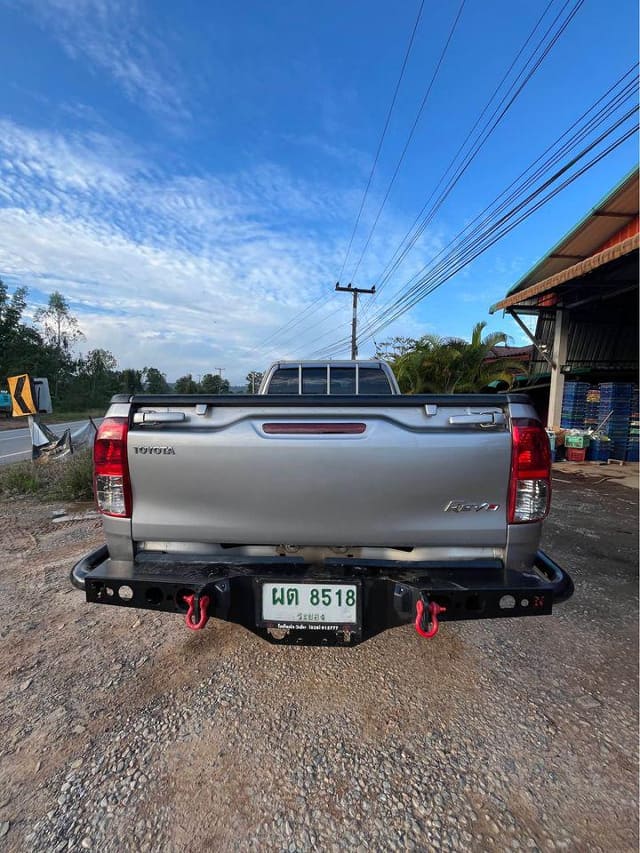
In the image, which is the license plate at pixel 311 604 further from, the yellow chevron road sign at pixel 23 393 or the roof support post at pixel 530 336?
the roof support post at pixel 530 336

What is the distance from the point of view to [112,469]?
6.06ft

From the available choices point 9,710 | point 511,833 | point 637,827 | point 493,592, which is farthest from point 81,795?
point 637,827

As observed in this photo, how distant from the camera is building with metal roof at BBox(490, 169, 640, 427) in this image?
9422 mm

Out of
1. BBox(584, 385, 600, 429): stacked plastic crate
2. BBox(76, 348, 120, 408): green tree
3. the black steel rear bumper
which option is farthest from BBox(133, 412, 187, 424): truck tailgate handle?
BBox(76, 348, 120, 408): green tree

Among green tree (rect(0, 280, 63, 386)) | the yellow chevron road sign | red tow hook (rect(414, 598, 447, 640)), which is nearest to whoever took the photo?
red tow hook (rect(414, 598, 447, 640))

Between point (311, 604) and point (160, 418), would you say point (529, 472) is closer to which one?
point (311, 604)

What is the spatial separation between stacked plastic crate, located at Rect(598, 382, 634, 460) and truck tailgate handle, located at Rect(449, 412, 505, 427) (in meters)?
10.1

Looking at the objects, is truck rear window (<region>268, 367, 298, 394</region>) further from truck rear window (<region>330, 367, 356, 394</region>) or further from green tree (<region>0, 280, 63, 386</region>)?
green tree (<region>0, 280, 63, 386</region>)

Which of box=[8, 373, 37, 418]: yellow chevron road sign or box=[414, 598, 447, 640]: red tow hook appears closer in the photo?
box=[414, 598, 447, 640]: red tow hook

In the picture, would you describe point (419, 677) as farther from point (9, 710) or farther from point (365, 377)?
point (365, 377)

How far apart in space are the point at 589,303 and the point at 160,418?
12540 mm

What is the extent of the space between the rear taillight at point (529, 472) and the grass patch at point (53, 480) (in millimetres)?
6141

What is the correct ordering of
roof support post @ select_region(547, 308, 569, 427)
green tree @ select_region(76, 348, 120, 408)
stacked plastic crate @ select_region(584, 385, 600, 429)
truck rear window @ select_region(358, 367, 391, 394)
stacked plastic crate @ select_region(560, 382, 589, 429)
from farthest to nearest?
1. green tree @ select_region(76, 348, 120, 408)
2. roof support post @ select_region(547, 308, 569, 427)
3. stacked plastic crate @ select_region(560, 382, 589, 429)
4. stacked plastic crate @ select_region(584, 385, 600, 429)
5. truck rear window @ select_region(358, 367, 391, 394)

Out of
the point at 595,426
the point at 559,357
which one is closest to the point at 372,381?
the point at 595,426
